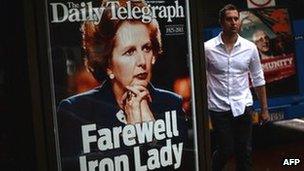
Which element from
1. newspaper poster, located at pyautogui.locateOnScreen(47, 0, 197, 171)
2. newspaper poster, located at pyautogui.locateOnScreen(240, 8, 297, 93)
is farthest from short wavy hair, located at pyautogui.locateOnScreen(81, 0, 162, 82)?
newspaper poster, located at pyautogui.locateOnScreen(240, 8, 297, 93)

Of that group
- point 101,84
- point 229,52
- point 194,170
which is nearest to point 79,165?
point 101,84

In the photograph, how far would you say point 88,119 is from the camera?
9.96ft

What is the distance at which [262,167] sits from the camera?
15.8 feet

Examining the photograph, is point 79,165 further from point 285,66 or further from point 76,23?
point 285,66

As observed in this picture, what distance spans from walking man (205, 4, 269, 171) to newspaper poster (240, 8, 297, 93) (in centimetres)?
73

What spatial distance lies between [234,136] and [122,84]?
1.46 metres

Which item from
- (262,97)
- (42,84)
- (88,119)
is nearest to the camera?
(42,84)

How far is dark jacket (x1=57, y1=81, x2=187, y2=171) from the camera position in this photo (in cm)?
297

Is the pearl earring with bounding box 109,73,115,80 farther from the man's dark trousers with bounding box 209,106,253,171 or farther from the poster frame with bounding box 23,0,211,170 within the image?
the man's dark trousers with bounding box 209,106,253,171

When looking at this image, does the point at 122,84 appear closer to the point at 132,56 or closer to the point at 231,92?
the point at 132,56

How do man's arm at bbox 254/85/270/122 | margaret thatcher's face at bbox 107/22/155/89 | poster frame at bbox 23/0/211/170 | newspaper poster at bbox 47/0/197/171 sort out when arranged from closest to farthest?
1. poster frame at bbox 23/0/211/170
2. newspaper poster at bbox 47/0/197/171
3. margaret thatcher's face at bbox 107/22/155/89
4. man's arm at bbox 254/85/270/122

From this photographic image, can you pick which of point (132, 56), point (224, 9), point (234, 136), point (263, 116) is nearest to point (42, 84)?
point (132, 56)

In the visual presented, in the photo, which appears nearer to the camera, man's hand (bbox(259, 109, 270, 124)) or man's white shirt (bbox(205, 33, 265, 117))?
man's white shirt (bbox(205, 33, 265, 117))

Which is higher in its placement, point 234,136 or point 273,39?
point 273,39
